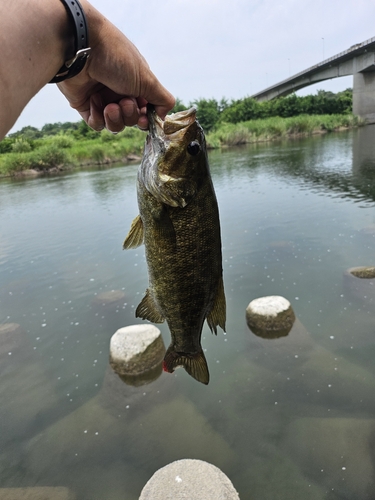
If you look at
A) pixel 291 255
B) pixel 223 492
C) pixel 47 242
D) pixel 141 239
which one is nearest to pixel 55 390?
pixel 223 492

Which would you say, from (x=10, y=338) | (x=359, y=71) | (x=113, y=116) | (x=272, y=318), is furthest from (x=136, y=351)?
(x=359, y=71)

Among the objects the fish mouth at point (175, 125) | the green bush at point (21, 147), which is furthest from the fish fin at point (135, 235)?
the green bush at point (21, 147)

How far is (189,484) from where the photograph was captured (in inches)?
137

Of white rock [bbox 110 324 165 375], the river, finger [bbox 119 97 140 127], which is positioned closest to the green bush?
the river

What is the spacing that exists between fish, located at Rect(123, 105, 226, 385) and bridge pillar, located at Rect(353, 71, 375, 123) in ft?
196

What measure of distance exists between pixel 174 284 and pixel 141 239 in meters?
0.36

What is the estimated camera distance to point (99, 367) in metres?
6.36

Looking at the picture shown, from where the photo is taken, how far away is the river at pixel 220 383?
433cm

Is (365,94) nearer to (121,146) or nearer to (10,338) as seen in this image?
(121,146)

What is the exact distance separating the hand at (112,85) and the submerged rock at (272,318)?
15.1ft

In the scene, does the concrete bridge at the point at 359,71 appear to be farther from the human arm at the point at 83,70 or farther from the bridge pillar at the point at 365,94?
the human arm at the point at 83,70

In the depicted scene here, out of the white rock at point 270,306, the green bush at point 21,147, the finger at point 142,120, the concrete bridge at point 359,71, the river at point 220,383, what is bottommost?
the river at point 220,383

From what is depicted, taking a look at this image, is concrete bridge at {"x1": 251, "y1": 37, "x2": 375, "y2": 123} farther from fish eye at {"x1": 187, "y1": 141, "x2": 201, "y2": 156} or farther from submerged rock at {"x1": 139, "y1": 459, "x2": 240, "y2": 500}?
submerged rock at {"x1": 139, "y1": 459, "x2": 240, "y2": 500}

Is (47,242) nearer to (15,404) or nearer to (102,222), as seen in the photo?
(102,222)
